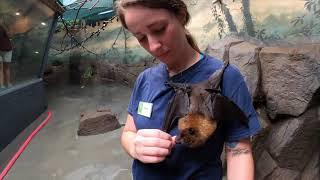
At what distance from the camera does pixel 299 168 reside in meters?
3.08

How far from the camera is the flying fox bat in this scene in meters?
0.89

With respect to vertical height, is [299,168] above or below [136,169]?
below

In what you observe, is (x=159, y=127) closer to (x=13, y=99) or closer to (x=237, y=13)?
(x=13, y=99)

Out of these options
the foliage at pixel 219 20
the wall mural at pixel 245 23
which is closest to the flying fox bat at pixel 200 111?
the wall mural at pixel 245 23

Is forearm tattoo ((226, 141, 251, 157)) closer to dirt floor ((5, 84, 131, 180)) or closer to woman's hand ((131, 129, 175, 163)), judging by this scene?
woman's hand ((131, 129, 175, 163))

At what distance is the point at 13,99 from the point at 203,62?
2172mm

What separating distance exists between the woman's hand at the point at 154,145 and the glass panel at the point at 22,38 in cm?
198

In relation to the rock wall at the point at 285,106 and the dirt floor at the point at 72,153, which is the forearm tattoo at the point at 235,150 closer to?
the rock wall at the point at 285,106

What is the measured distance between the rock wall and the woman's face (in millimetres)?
2187

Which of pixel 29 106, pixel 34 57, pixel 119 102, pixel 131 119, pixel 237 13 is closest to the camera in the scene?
pixel 131 119

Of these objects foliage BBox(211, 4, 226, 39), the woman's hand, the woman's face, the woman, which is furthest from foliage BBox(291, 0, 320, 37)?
the woman's hand

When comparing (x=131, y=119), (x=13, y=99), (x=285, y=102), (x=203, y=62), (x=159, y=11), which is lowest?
(x=285, y=102)

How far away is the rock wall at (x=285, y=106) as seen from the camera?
288 centimetres

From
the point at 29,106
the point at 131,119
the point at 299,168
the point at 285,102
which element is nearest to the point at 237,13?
the point at 285,102
